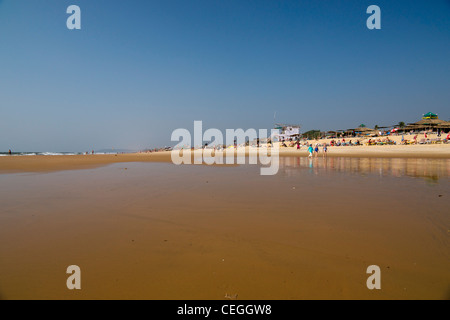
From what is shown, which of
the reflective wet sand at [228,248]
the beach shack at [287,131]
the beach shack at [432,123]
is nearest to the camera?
the reflective wet sand at [228,248]

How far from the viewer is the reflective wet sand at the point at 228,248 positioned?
80.0 inches

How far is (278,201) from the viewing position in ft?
17.0

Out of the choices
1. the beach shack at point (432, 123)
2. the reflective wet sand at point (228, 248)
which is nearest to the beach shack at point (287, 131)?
the beach shack at point (432, 123)

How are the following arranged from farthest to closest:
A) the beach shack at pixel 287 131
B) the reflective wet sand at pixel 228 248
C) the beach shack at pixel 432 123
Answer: the beach shack at pixel 287 131 < the beach shack at pixel 432 123 < the reflective wet sand at pixel 228 248

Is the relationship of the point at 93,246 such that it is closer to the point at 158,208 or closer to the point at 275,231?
the point at 158,208

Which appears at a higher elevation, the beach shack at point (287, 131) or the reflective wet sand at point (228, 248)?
the beach shack at point (287, 131)

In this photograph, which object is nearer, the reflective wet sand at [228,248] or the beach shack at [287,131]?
the reflective wet sand at [228,248]

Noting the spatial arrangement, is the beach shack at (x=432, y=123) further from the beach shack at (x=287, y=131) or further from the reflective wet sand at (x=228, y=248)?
the reflective wet sand at (x=228, y=248)

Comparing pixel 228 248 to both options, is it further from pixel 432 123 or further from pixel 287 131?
pixel 287 131

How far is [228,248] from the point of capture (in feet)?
9.23

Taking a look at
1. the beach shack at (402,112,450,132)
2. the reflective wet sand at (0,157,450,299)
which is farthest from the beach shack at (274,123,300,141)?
the reflective wet sand at (0,157,450,299)
